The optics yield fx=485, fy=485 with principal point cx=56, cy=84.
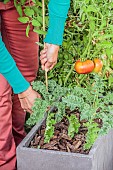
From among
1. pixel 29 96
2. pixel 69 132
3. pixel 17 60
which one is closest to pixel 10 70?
pixel 29 96

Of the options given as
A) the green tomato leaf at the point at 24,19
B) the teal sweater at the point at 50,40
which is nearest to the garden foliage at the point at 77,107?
the teal sweater at the point at 50,40

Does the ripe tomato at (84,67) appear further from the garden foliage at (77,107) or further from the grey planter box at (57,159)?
the grey planter box at (57,159)

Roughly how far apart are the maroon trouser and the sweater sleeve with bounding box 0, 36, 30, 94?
17cm

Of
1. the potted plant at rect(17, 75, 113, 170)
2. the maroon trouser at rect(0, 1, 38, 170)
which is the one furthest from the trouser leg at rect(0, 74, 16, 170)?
the potted plant at rect(17, 75, 113, 170)

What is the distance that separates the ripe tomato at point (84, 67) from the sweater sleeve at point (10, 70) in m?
0.25

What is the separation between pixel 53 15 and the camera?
172cm

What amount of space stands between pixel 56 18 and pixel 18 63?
1.42 ft

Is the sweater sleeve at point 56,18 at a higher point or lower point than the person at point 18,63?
higher

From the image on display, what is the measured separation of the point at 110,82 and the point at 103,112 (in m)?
0.29

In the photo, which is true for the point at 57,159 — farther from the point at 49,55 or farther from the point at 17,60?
the point at 17,60

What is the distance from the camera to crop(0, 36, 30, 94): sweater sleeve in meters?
1.64

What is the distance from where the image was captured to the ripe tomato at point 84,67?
191cm

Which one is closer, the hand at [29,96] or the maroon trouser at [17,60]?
the hand at [29,96]

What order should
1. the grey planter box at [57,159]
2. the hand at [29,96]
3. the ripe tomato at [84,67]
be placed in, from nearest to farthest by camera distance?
the grey planter box at [57,159]
the hand at [29,96]
the ripe tomato at [84,67]
